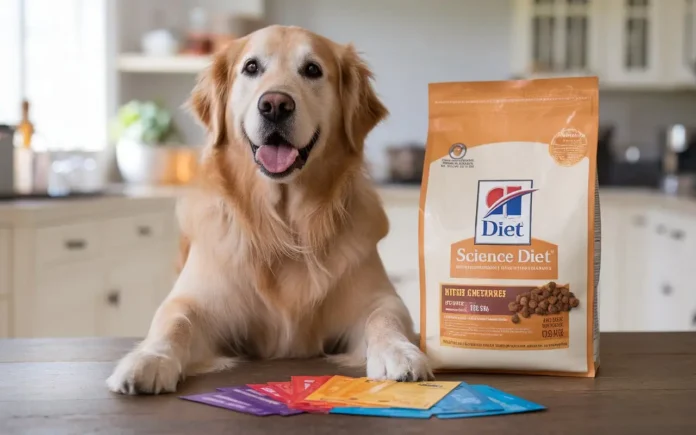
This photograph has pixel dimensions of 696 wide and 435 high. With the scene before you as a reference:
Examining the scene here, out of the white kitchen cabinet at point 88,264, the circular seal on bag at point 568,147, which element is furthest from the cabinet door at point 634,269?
the circular seal on bag at point 568,147

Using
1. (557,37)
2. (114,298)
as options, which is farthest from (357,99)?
(557,37)

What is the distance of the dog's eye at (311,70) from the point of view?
146 cm

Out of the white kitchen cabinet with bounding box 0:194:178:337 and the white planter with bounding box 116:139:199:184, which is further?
the white planter with bounding box 116:139:199:184

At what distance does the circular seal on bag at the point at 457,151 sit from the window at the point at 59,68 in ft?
8.82

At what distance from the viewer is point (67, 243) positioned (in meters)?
2.73

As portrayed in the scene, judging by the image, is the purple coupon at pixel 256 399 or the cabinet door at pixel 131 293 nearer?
the purple coupon at pixel 256 399

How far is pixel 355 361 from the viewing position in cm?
112

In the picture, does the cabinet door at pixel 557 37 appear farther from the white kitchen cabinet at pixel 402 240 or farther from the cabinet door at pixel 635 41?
the white kitchen cabinet at pixel 402 240

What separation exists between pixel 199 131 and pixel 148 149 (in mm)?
641


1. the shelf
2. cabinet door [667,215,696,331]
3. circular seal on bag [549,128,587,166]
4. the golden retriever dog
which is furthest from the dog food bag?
the shelf

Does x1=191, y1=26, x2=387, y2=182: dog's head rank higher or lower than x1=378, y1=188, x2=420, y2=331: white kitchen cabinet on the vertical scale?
higher

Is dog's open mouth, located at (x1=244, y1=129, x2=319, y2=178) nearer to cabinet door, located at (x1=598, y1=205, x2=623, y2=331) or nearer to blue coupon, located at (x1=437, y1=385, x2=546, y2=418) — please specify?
blue coupon, located at (x1=437, y1=385, x2=546, y2=418)

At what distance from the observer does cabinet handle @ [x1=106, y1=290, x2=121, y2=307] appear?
10.1ft

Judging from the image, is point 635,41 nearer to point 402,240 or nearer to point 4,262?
point 402,240
